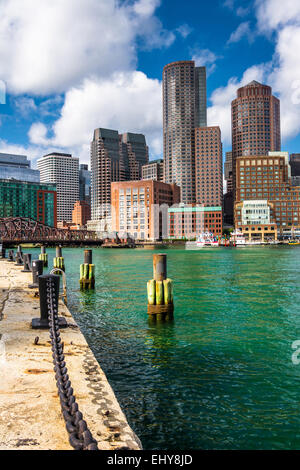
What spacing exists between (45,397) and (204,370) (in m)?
7.13

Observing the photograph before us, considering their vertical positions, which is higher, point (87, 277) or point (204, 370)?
point (87, 277)

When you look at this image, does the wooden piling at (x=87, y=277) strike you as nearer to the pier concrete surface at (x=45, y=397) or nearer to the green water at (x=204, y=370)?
the green water at (x=204, y=370)

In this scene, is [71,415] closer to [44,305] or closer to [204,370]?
[44,305]

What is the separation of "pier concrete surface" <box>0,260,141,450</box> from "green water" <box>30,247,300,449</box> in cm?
187

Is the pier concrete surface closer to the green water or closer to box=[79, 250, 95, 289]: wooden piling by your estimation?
the green water

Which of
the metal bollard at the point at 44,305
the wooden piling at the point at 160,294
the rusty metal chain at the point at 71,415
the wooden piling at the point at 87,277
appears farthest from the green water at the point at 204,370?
the wooden piling at the point at 87,277

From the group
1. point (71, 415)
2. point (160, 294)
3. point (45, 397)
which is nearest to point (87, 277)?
point (160, 294)

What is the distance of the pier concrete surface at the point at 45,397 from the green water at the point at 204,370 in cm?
187

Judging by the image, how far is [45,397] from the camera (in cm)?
726

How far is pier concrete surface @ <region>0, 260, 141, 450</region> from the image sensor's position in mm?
5746

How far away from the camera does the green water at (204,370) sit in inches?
355

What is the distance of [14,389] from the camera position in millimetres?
7648
